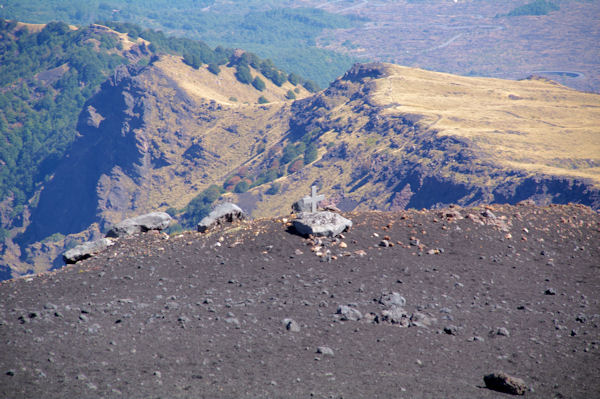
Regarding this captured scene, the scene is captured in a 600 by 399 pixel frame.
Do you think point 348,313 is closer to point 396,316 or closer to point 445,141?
point 396,316

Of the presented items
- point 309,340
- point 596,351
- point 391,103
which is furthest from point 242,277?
point 391,103

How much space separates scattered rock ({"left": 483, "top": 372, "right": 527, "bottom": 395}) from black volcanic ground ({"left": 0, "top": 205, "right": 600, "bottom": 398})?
0.55 ft

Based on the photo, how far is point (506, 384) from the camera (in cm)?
814

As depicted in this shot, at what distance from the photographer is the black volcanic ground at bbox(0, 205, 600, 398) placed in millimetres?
8252

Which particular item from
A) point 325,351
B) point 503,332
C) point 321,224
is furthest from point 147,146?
point 503,332

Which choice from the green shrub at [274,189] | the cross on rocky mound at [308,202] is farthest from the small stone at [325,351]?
the green shrub at [274,189]

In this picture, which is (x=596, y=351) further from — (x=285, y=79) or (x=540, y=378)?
(x=285, y=79)

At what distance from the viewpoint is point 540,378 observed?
28.2 feet

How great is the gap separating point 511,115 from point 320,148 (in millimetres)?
28234

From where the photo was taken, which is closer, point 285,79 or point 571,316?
point 571,316

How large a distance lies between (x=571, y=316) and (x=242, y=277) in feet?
23.8

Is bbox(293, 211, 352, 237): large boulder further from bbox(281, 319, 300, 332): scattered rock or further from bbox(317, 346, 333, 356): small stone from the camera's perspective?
bbox(317, 346, 333, 356): small stone

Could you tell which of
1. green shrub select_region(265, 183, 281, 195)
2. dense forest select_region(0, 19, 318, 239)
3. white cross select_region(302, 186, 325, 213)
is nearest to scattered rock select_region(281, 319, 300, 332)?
white cross select_region(302, 186, 325, 213)

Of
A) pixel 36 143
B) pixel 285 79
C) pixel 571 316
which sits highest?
pixel 571 316
